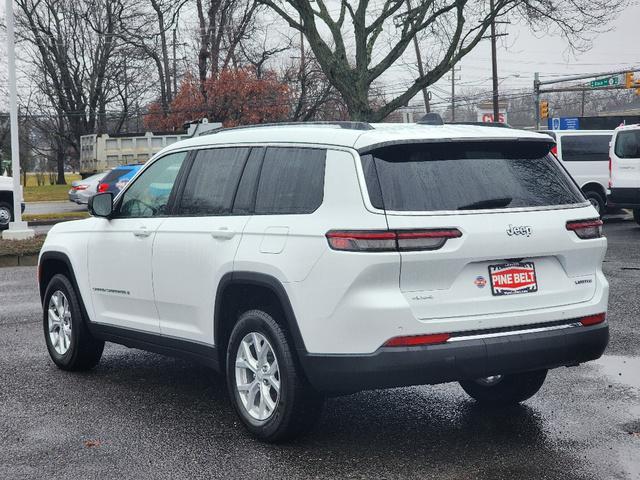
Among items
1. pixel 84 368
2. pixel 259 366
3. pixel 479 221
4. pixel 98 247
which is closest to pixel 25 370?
pixel 84 368

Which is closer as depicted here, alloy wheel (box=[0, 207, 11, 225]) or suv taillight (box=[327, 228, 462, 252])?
suv taillight (box=[327, 228, 462, 252])

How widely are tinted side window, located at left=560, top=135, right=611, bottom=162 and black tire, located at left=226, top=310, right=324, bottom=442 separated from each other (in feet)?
59.4

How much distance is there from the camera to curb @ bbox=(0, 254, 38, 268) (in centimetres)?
1614

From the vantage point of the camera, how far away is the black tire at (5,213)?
24.5 metres

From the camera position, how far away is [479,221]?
492 cm

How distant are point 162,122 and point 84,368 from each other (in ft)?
155

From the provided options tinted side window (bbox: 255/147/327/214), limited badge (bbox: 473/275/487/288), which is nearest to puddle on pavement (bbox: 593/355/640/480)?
limited badge (bbox: 473/275/487/288)

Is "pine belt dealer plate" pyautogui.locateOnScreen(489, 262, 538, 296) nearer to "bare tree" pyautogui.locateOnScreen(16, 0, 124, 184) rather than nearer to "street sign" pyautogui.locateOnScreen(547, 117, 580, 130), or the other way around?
"street sign" pyautogui.locateOnScreen(547, 117, 580, 130)

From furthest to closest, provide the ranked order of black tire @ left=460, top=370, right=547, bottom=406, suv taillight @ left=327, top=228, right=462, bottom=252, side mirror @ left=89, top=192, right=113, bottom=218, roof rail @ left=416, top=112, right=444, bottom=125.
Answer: side mirror @ left=89, top=192, right=113, bottom=218 → black tire @ left=460, top=370, right=547, bottom=406 → roof rail @ left=416, top=112, right=444, bottom=125 → suv taillight @ left=327, top=228, right=462, bottom=252

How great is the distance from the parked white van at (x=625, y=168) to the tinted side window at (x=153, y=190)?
48.7 ft

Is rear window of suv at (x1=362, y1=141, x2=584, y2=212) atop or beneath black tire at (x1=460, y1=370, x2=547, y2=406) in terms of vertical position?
atop

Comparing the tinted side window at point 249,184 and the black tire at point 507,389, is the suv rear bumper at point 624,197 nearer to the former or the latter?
the black tire at point 507,389

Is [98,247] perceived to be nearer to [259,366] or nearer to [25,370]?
[25,370]

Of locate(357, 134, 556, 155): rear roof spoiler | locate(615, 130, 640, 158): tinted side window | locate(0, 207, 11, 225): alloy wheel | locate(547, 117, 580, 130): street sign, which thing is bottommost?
locate(0, 207, 11, 225): alloy wheel
